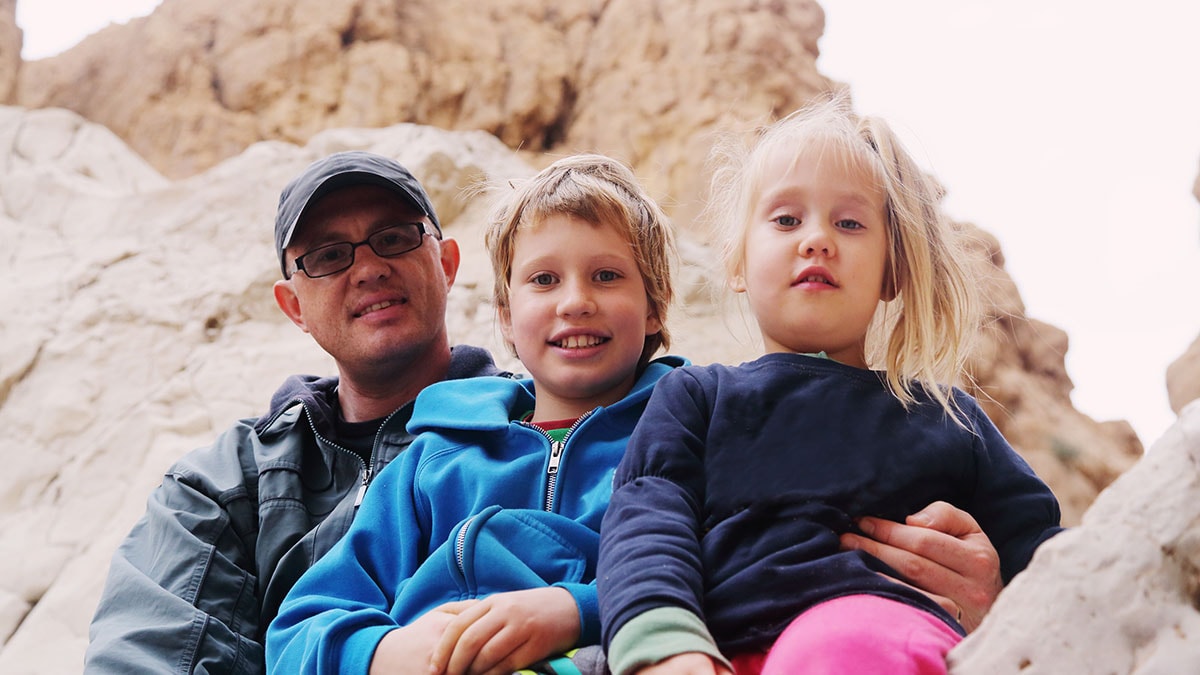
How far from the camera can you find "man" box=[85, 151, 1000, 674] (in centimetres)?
188

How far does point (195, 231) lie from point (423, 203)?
3368 mm

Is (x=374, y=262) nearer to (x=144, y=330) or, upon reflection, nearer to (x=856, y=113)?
(x=856, y=113)

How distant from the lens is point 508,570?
143 centimetres

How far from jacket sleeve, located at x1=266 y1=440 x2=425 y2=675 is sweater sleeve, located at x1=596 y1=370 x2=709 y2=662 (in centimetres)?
40

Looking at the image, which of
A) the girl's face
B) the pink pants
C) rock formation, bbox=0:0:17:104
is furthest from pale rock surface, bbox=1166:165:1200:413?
rock formation, bbox=0:0:17:104

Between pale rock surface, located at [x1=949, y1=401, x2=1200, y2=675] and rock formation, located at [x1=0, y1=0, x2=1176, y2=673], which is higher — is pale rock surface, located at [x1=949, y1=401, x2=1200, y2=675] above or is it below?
below

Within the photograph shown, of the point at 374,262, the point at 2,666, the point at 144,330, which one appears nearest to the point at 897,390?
the point at 374,262

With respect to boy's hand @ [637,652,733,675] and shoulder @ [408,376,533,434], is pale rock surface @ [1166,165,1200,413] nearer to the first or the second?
shoulder @ [408,376,533,434]

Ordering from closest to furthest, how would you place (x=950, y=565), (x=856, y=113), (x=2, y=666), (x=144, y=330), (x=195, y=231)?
(x=950, y=565) < (x=856, y=113) < (x=2, y=666) < (x=144, y=330) < (x=195, y=231)

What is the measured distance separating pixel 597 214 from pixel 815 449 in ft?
1.98

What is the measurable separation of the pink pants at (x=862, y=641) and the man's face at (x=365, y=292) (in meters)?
1.30

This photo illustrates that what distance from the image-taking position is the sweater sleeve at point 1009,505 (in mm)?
1361

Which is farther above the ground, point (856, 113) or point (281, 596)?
point (856, 113)

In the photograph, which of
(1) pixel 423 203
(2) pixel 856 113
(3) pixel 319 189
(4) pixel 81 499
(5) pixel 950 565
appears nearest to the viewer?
(5) pixel 950 565
